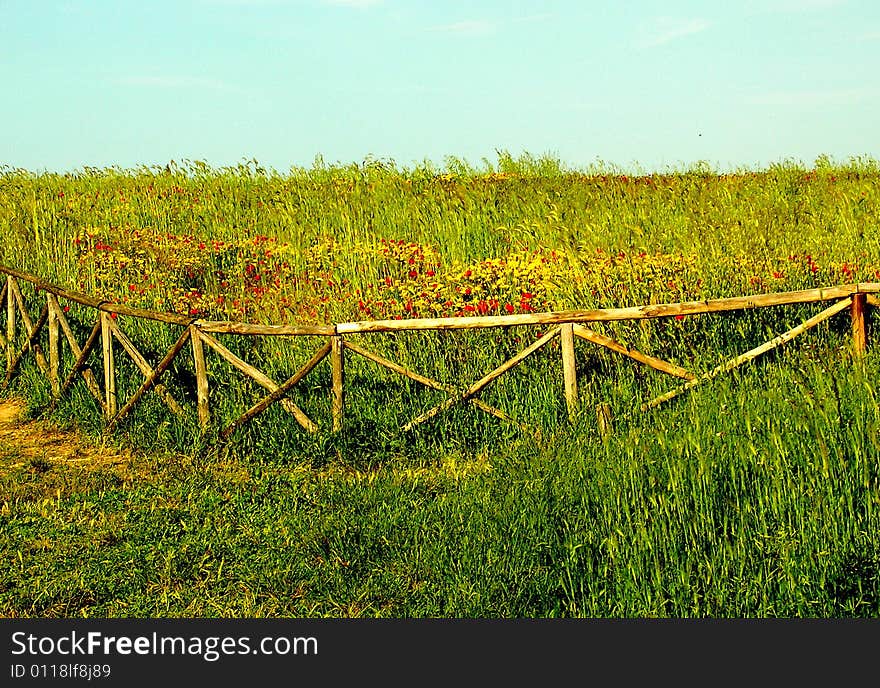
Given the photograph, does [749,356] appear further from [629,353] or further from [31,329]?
[31,329]

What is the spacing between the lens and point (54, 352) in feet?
34.2

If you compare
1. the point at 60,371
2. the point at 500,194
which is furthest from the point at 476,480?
the point at 500,194

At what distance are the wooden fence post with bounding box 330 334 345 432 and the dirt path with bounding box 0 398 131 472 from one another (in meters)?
2.14

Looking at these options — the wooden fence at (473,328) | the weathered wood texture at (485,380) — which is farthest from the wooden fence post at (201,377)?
the weathered wood texture at (485,380)

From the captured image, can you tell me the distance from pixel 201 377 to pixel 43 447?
209cm

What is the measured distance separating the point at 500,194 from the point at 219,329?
30.0 feet

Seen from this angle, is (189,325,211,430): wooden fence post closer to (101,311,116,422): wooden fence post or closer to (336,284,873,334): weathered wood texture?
(101,311,116,422): wooden fence post

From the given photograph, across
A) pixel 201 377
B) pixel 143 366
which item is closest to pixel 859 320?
pixel 201 377

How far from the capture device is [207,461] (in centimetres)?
837

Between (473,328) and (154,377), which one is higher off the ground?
(473,328)

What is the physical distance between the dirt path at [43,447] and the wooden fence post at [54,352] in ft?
1.48

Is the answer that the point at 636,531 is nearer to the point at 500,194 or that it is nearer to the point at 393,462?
the point at 393,462

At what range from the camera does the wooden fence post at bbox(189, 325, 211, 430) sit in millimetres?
8633

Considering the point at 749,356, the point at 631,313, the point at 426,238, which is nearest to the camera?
the point at 749,356
